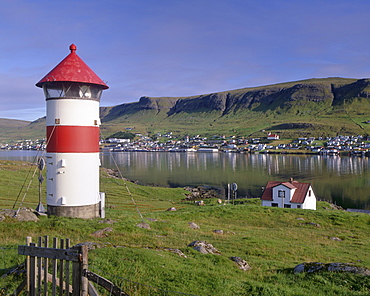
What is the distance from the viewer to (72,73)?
20500 mm

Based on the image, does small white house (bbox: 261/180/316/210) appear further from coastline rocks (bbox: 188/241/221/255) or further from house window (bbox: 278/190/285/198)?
coastline rocks (bbox: 188/241/221/255)

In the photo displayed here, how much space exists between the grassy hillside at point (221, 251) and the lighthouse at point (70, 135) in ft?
4.97

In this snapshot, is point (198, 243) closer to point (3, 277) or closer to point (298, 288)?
point (298, 288)

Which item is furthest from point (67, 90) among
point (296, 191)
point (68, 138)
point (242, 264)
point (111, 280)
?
point (296, 191)

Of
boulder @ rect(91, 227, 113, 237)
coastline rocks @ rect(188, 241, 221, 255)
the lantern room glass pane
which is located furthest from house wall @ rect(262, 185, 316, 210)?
the lantern room glass pane

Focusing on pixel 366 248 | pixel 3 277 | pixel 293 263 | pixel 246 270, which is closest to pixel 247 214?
pixel 366 248

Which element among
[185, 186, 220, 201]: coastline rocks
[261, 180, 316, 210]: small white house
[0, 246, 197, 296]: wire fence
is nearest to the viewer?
[0, 246, 197, 296]: wire fence

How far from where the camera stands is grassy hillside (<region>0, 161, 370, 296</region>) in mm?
10859

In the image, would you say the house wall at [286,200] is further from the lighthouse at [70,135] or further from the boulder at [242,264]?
the boulder at [242,264]

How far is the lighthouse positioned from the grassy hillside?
4.97ft

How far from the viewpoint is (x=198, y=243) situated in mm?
16688

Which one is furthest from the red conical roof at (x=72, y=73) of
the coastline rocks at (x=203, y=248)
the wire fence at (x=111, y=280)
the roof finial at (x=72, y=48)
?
the wire fence at (x=111, y=280)

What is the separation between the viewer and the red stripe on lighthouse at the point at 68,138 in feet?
67.4

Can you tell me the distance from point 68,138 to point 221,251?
38.1ft
